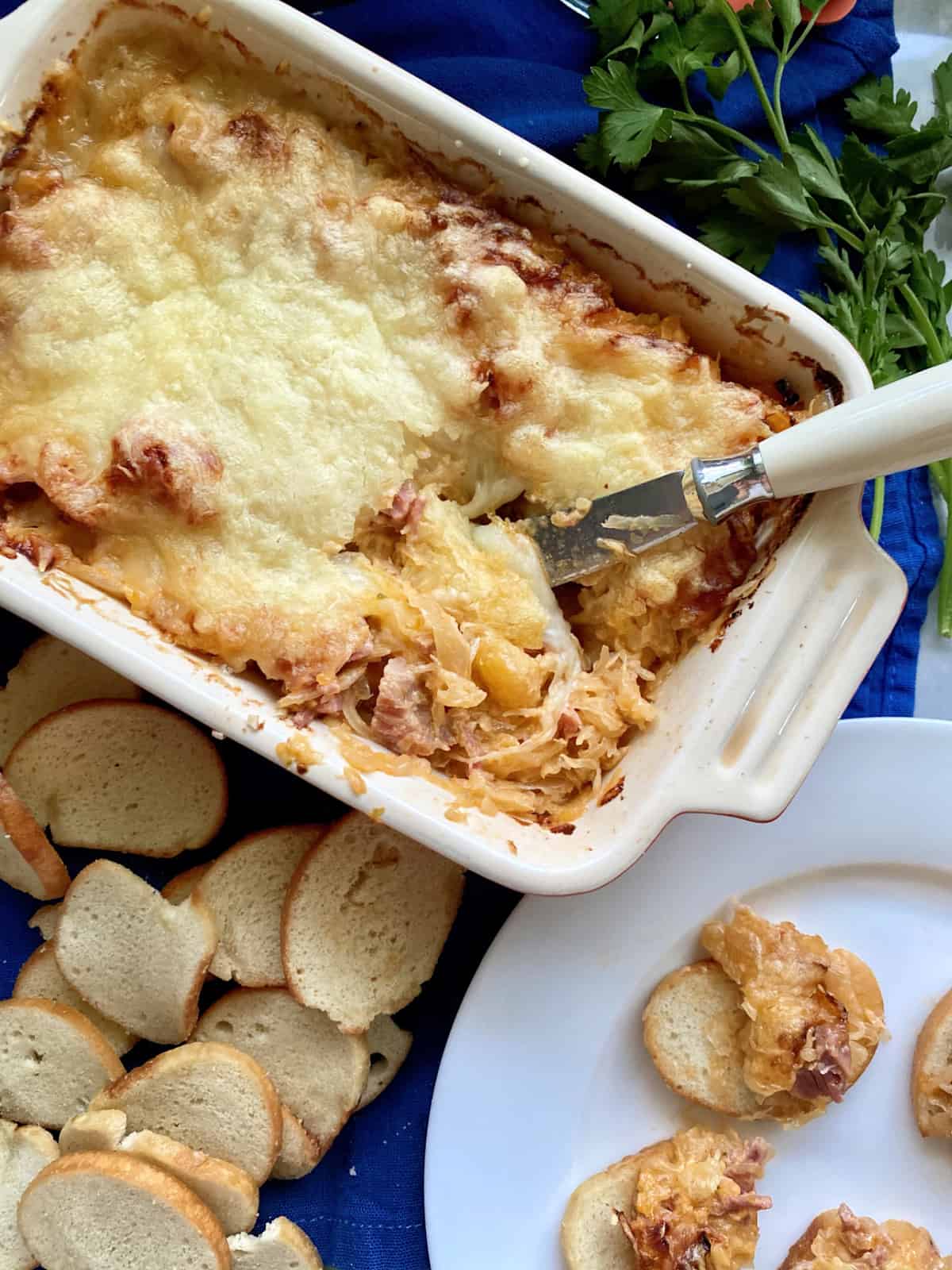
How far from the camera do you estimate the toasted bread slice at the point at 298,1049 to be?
2.63 m

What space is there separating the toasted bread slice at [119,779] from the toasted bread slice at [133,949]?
0.35 ft

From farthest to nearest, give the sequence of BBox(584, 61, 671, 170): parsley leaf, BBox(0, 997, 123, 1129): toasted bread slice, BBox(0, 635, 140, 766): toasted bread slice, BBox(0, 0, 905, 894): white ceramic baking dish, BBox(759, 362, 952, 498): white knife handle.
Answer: BBox(0, 635, 140, 766): toasted bread slice < BBox(0, 997, 123, 1129): toasted bread slice < BBox(584, 61, 671, 170): parsley leaf < BBox(0, 0, 905, 894): white ceramic baking dish < BBox(759, 362, 952, 498): white knife handle

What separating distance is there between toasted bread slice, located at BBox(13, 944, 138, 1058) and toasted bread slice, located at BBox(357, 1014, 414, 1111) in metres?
0.59

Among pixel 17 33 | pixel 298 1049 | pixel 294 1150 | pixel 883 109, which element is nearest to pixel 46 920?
pixel 298 1049

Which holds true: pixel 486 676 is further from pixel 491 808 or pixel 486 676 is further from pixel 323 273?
pixel 323 273

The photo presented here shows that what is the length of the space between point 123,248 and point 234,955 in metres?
1.61

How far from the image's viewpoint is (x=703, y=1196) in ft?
8.07

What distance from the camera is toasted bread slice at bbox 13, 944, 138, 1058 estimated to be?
2719mm

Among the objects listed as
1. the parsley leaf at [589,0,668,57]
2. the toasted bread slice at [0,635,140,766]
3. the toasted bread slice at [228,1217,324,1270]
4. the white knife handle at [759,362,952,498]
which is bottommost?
the toasted bread slice at [228,1217,324,1270]

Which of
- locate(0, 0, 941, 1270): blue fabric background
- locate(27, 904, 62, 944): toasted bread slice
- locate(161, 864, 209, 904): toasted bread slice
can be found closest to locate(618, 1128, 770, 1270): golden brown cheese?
locate(0, 0, 941, 1270): blue fabric background

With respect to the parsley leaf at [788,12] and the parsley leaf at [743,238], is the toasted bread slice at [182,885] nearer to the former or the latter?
the parsley leaf at [743,238]

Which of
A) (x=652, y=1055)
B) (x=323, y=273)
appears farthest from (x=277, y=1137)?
(x=323, y=273)

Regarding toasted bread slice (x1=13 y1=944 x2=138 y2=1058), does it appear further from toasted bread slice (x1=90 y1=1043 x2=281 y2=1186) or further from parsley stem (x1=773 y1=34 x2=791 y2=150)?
parsley stem (x1=773 y1=34 x2=791 y2=150)

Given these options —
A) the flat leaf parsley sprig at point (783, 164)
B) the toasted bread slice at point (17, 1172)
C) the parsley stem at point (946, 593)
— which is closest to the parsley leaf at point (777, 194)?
the flat leaf parsley sprig at point (783, 164)
